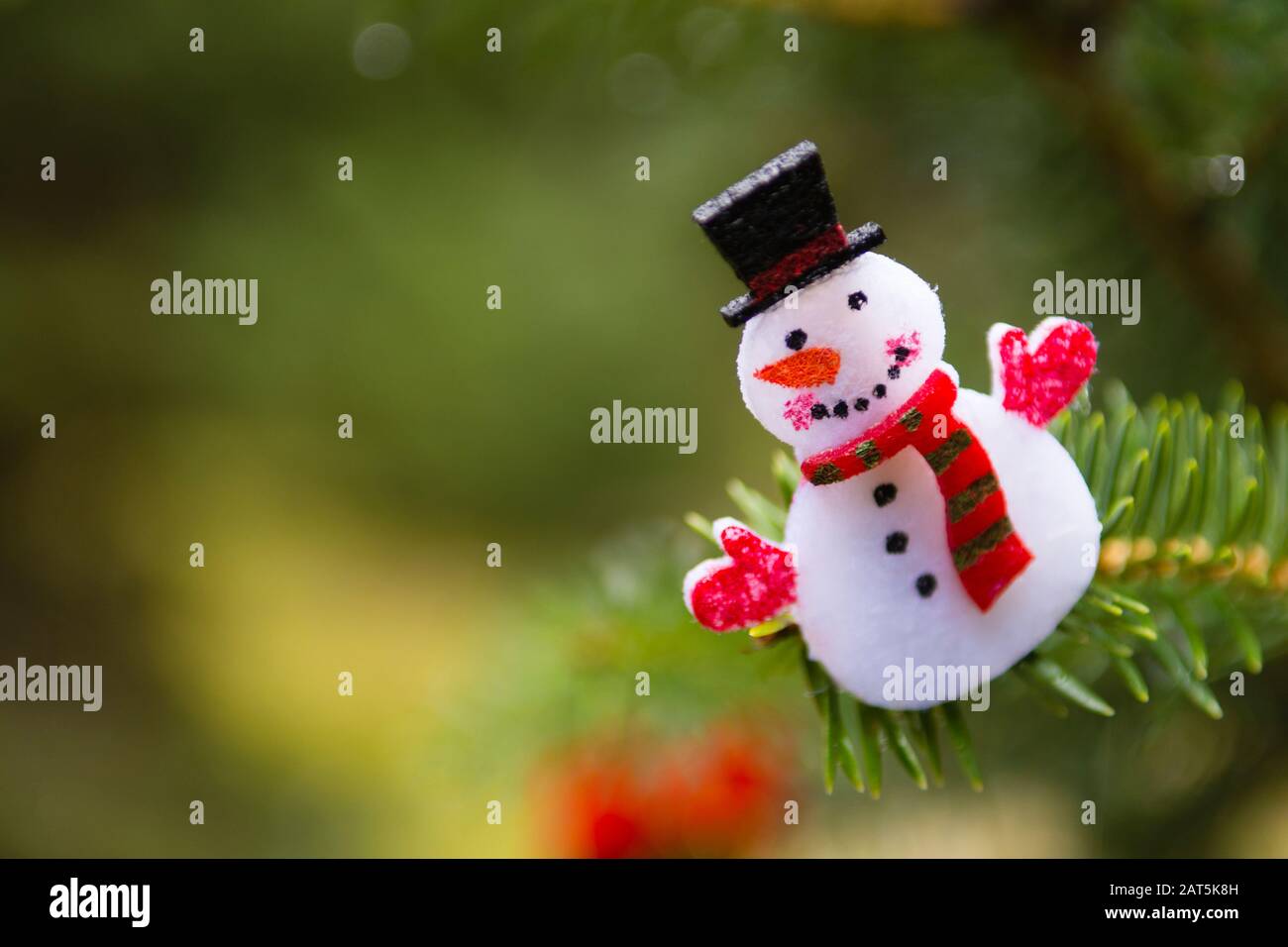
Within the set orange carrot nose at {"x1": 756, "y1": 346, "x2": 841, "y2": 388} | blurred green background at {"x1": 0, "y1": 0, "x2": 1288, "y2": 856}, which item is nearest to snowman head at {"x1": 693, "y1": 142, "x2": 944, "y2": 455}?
orange carrot nose at {"x1": 756, "y1": 346, "x2": 841, "y2": 388}

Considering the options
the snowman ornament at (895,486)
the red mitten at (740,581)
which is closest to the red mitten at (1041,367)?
the snowman ornament at (895,486)

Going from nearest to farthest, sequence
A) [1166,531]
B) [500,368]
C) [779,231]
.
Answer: [779,231]
[1166,531]
[500,368]

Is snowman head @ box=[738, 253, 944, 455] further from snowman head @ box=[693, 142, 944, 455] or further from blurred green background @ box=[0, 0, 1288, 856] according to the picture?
blurred green background @ box=[0, 0, 1288, 856]

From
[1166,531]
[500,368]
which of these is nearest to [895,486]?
[1166,531]

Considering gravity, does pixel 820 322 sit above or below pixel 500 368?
below

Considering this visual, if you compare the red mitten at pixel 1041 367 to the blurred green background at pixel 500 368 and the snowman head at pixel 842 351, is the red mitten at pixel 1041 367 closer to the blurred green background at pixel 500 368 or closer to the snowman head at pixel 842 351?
the snowman head at pixel 842 351

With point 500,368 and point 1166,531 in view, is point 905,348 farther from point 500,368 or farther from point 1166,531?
point 500,368

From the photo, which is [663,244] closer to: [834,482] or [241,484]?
[241,484]
